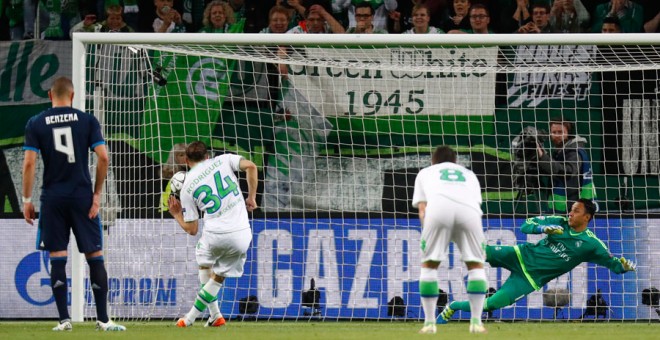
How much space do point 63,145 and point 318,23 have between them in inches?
228

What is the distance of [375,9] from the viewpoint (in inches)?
601

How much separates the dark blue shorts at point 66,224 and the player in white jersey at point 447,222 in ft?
8.83

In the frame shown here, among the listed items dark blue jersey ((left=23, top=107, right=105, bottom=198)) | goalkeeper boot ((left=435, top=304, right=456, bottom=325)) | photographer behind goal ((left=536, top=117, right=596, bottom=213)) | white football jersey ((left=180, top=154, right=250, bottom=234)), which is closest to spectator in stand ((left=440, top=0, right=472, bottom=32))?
photographer behind goal ((left=536, top=117, right=596, bottom=213))

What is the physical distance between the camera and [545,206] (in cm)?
1374

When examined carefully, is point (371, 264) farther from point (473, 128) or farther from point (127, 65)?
point (127, 65)

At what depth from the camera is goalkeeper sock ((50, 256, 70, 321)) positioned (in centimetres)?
1004

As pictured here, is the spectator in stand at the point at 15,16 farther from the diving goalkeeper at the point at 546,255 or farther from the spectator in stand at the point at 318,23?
the diving goalkeeper at the point at 546,255

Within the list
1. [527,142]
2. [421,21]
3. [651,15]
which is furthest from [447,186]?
[651,15]

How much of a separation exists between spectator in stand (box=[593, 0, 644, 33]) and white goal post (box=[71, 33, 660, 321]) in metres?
1.14

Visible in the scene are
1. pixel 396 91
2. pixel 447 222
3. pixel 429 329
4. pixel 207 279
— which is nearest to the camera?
pixel 447 222

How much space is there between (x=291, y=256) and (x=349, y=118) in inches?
68.9

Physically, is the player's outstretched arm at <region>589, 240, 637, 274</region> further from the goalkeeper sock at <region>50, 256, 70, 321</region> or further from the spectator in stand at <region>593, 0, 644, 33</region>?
the goalkeeper sock at <region>50, 256, 70, 321</region>

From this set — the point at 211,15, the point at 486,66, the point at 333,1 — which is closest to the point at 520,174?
the point at 486,66

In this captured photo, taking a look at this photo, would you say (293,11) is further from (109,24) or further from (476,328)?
(476,328)
